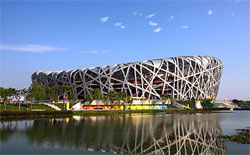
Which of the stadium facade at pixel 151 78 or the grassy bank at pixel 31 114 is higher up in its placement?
the stadium facade at pixel 151 78

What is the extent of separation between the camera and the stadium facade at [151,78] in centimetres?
9406

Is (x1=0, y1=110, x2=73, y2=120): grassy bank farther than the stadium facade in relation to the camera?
No

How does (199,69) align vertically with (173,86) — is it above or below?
above

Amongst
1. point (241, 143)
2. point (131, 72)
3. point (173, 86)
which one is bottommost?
point (241, 143)

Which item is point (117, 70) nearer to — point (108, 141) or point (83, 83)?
point (83, 83)

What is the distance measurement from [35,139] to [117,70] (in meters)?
73.3

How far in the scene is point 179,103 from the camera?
91500 millimetres

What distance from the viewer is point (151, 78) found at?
308 ft

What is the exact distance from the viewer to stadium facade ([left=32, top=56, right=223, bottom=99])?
9406 cm

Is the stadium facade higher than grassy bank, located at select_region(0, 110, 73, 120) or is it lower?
higher

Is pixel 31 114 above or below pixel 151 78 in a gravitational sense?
below

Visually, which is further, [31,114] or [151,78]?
[151,78]

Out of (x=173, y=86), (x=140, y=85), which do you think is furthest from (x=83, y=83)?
(x=173, y=86)

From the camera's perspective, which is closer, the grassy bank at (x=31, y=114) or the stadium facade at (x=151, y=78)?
the grassy bank at (x=31, y=114)
